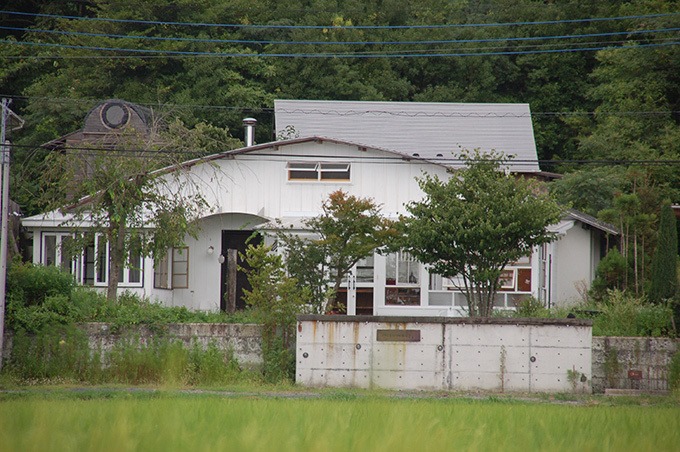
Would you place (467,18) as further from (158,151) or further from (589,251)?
(158,151)

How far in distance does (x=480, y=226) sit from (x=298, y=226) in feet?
21.6

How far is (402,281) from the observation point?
2225 centimetres

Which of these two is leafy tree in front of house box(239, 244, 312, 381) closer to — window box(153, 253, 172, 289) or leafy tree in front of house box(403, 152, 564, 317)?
leafy tree in front of house box(403, 152, 564, 317)

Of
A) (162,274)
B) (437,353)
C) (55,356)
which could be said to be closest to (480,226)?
(437,353)

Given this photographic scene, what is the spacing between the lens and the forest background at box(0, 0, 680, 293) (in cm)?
3459

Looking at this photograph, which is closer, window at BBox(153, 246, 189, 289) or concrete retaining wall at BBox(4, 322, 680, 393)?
concrete retaining wall at BBox(4, 322, 680, 393)

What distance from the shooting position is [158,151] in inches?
694

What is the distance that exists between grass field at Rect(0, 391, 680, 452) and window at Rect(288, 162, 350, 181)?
13.5 metres

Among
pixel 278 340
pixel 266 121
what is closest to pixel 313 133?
pixel 266 121

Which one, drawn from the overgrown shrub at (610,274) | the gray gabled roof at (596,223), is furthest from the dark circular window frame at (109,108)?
the overgrown shrub at (610,274)

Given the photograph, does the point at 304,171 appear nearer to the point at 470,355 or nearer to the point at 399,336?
the point at 399,336

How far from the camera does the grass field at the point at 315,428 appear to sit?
607 centimetres

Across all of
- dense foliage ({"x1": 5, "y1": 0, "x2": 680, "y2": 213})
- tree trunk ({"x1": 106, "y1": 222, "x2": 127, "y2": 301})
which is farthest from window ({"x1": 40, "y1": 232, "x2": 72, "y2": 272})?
dense foliage ({"x1": 5, "y1": 0, "x2": 680, "y2": 213})

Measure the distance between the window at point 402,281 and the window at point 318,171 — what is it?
3069 mm
